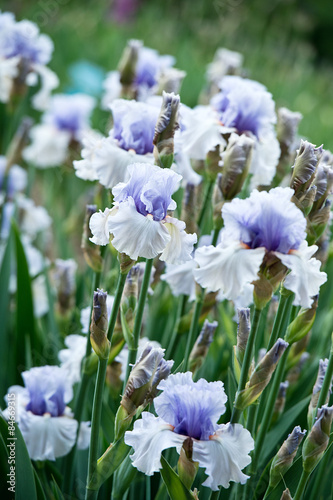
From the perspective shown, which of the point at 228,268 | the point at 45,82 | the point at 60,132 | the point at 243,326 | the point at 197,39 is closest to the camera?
the point at 228,268

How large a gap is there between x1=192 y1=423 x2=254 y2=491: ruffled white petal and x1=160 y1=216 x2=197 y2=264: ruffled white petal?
0.83ft

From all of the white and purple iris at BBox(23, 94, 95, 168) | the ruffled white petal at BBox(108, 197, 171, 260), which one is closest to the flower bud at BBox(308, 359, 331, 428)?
the ruffled white petal at BBox(108, 197, 171, 260)

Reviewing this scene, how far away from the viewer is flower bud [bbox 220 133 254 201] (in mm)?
964

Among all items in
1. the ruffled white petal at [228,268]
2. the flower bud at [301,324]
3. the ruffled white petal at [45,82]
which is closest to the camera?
the ruffled white petal at [228,268]

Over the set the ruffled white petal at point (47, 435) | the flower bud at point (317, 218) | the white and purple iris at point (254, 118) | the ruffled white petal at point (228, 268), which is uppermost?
the white and purple iris at point (254, 118)

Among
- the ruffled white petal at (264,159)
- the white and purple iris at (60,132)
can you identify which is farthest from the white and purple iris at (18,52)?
the ruffled white petal at (264,159)

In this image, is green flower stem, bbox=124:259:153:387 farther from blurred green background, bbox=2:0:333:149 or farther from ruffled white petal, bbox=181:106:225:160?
blurred green background, bbox=2:0:333:149

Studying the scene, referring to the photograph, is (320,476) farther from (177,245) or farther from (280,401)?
(177,245)

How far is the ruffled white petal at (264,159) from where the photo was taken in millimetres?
1155

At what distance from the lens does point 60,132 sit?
7.93 feet

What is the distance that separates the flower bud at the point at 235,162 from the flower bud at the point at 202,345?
24 centimetres

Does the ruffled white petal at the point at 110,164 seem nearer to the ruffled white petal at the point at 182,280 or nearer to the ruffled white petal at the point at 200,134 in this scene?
the ruffled white petal at the point at 200,134

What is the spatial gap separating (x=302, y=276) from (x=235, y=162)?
285 millimetres

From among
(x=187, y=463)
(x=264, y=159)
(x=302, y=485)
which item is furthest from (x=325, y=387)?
(x=264, y=159)
